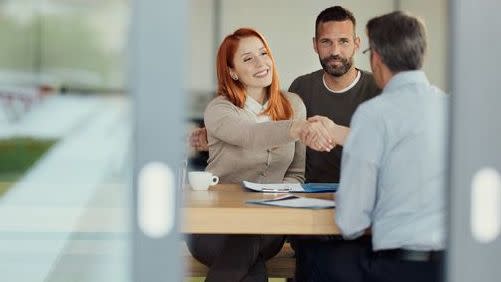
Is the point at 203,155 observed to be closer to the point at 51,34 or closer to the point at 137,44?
the point at 137,44

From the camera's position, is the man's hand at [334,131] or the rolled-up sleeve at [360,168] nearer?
the rolled-up sleeve at [360,168]

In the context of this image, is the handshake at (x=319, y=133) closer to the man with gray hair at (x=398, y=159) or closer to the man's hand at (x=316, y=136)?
the man's hand at (x=316, y=136)

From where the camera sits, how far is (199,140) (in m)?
4.48

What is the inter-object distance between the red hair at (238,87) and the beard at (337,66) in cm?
Answer: 29

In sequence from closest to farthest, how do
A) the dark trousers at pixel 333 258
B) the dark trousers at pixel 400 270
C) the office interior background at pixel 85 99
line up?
1. the dark trousers at pixel 400 270
2. the dark trousers at pixel 333 258
3. the office interior background at pixel 85 99

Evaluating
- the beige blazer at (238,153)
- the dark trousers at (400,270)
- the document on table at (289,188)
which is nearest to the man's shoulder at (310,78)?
the beige blazer at (238,153)

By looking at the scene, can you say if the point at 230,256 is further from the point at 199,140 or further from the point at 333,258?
the point at 199,140

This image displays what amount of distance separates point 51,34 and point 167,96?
18250 millimetres

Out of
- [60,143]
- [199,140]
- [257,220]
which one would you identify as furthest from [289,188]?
[60,143]

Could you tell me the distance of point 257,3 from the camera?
8047 millimetres

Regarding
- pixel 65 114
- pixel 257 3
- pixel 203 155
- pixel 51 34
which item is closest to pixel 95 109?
pixel 65 114

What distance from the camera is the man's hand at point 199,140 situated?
4.46m

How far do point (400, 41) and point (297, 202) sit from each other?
0.59 meters

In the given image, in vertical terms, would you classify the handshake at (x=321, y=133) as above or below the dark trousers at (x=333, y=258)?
above
